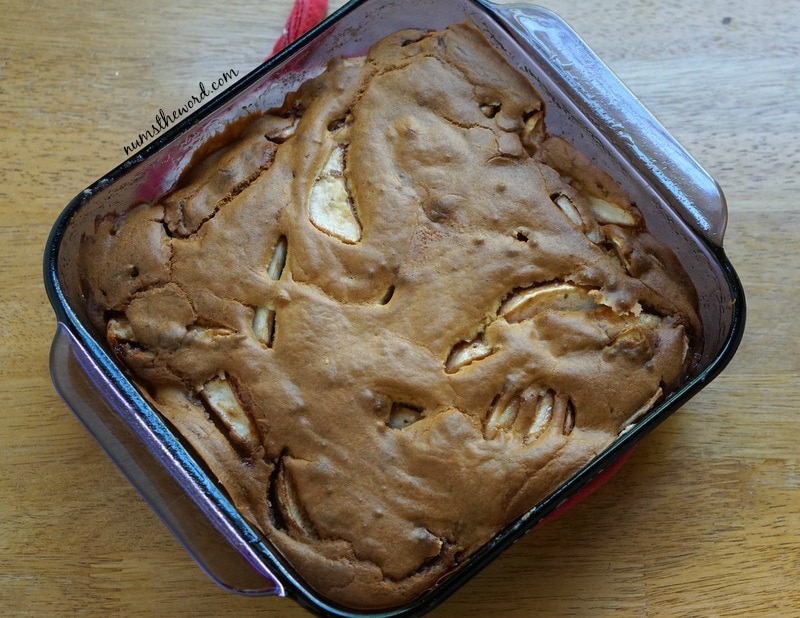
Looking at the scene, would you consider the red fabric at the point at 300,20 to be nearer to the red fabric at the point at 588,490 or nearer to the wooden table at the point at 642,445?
the wooden table at the point at 642,445

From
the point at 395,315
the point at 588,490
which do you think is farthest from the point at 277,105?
the point at 588,490

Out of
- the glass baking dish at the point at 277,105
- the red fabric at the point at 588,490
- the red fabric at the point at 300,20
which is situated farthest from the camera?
the red fabric at the point at 300,20

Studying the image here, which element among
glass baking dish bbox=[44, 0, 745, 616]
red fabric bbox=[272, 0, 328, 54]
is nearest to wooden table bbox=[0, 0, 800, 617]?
red fabric bbox=[272, 0, 328, 54]

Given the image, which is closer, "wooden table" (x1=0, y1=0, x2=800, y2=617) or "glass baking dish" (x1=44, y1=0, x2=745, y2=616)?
"glass baking dish" (x1=44, y1=0, x2=745, y2=616)

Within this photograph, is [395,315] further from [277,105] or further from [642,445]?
[642,445]

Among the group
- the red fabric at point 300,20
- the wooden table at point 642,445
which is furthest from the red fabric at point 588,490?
the red fabric at point 300,20

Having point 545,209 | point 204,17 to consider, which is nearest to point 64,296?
point 204,17

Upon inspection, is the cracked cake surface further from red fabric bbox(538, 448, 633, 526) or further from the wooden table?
the wooden table
